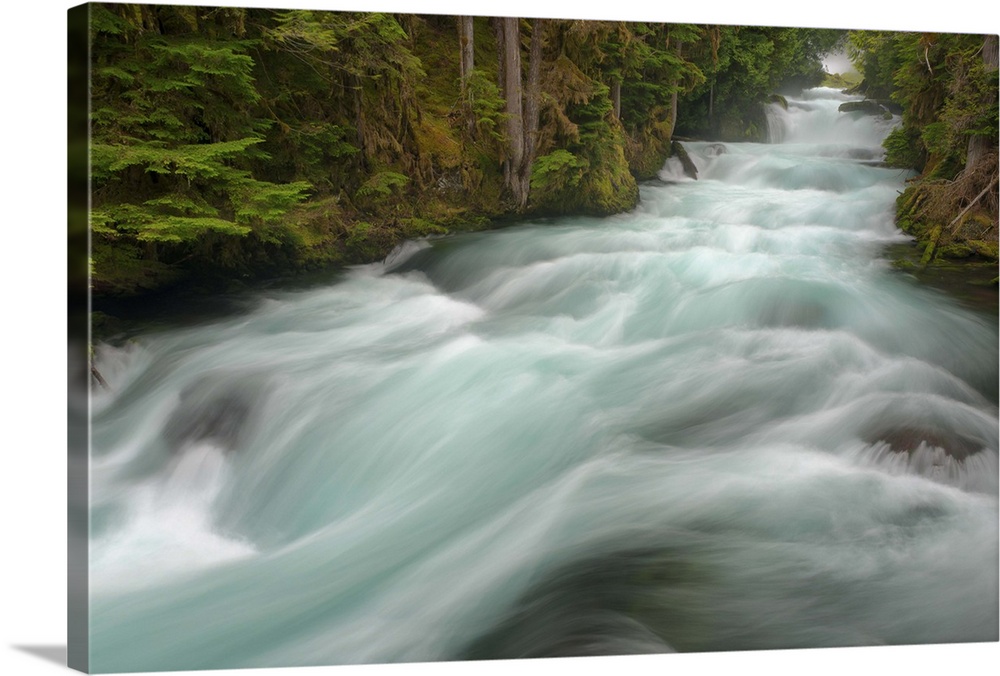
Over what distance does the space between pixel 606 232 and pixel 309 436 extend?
1.98 metres

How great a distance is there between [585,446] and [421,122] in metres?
1.91

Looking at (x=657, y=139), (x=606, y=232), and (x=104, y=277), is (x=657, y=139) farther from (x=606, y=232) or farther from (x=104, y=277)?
(x=104, y=277)

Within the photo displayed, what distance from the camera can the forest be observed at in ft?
18.3

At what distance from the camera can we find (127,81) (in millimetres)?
5496

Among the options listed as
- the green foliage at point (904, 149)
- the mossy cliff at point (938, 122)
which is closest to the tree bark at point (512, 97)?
the mossy cliff at point (938, 122)

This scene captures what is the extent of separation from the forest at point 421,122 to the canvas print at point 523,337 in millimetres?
17

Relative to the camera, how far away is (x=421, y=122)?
6.07m

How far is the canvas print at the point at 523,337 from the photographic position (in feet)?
18.3

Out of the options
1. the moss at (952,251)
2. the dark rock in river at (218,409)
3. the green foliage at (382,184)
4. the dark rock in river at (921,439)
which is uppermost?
the green foliage at (382,184)

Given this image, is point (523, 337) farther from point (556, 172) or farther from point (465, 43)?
point (465, 43)

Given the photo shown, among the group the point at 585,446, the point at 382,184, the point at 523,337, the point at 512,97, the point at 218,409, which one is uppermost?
the point at 512,97

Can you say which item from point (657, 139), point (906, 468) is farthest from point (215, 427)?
point (906, 468)

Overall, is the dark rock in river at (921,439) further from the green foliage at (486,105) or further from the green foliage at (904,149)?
the green foliage at (486,105)

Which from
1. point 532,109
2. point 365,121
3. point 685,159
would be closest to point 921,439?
Result: point 685,159
